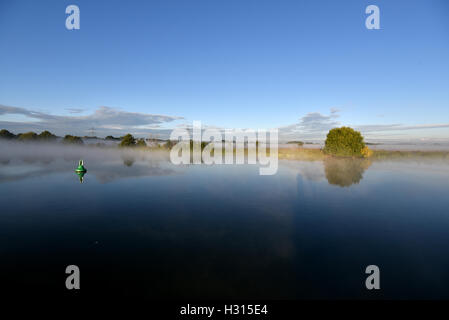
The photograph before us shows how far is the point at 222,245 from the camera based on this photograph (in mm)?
10711

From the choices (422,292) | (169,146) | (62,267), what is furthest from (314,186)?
(169,146)

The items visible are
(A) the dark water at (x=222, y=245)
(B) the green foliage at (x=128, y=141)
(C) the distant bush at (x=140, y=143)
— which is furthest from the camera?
(C) the distant bush at (x=140, y=143)

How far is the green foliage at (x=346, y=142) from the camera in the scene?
2903 inches

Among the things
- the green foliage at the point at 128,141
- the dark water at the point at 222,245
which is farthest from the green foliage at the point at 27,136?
the dark water at the point at 222,245

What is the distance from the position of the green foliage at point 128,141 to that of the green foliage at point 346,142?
122 m

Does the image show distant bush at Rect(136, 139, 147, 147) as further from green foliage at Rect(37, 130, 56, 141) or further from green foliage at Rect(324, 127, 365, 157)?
green foliage at Rect(324, 127, 365, 157)

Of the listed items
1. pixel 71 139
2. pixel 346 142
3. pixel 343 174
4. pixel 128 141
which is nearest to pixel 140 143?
pixel 128 141

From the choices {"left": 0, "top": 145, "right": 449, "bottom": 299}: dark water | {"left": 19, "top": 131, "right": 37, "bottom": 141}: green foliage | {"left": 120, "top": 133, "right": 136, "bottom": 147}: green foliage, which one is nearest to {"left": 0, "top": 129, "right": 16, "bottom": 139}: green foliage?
{"left": 19, "top": 131, "right": 37, "bottom": 141}: green foliage

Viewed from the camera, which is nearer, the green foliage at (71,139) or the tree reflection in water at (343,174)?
the tree reflection in water at (343,174)

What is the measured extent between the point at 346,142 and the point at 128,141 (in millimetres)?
Result: 128125

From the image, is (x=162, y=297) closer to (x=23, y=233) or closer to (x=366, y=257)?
(x=366, y=257)

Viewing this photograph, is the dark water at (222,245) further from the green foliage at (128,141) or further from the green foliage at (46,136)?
the green foliage at (46,136)

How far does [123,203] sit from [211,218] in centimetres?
904

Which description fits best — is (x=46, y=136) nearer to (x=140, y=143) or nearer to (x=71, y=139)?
(x=71, y=139)
